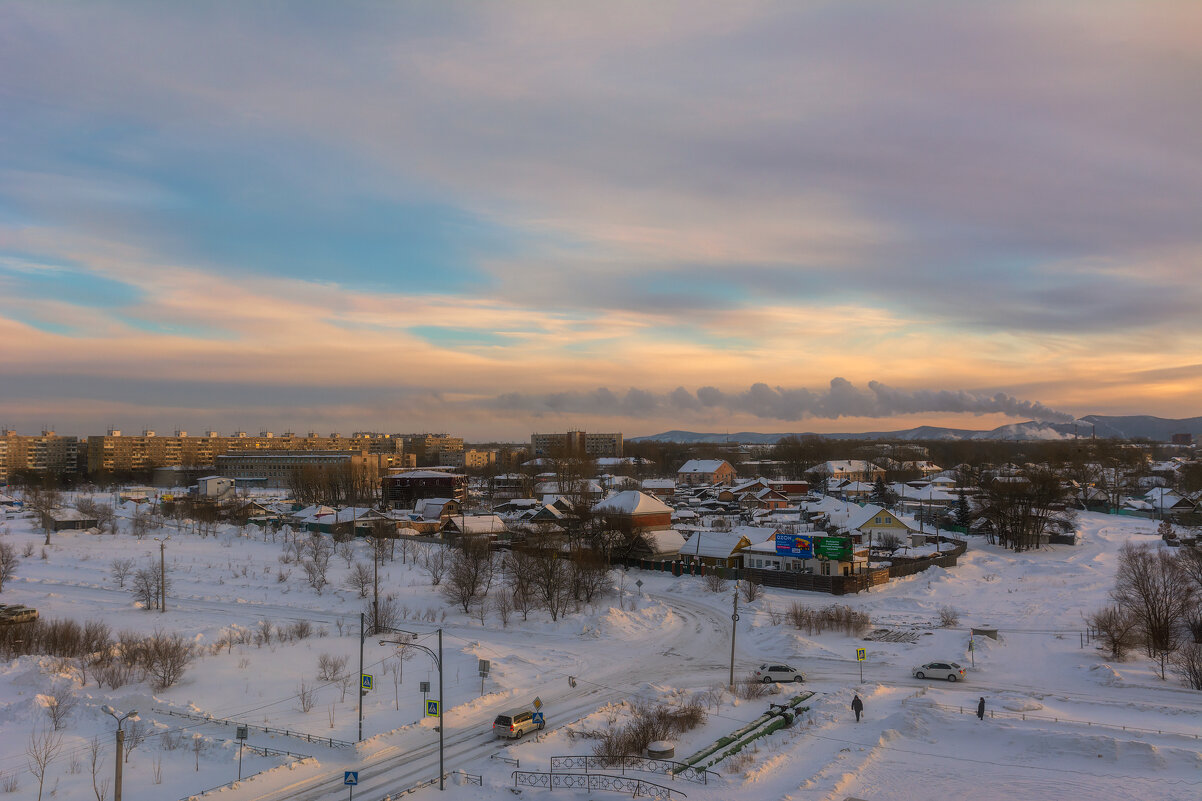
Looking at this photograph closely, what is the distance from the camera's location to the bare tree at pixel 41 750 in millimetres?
21406

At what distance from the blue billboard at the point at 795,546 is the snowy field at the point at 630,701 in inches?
211

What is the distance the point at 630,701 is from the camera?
28234 millimetres

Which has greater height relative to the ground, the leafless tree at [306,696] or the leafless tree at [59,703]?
the leafless tree at [59,703]

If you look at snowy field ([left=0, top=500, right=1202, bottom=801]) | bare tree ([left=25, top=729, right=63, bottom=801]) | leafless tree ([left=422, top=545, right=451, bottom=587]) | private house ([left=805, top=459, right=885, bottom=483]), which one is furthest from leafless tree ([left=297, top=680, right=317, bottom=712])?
private house ([left=805, top=459, right=885, bottom=483])

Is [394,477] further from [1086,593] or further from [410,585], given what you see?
[1086,593]

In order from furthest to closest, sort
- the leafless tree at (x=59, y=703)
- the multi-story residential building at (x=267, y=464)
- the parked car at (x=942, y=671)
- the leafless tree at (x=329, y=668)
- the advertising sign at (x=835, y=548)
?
the multi-story residential building at (x=267, y=464) → the advertising sign at (x=835, y=548) → the leafless tree at (x=329, y=668) → the parked car at (x=942, y=671) → the leafless tree at (x=59, y=703)

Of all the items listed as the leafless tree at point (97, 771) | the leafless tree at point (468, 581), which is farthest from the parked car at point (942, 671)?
the leafless tree at point (97, 771)

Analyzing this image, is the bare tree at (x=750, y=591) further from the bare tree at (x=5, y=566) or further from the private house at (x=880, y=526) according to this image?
the bare tree at (x=5, y=566)

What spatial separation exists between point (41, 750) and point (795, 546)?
145 ft

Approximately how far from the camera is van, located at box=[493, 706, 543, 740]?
24.2 metres

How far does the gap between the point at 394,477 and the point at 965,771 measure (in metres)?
98.9

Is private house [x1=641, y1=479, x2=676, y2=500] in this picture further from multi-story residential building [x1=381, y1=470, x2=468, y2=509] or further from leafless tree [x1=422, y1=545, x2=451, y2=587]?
leafless tree [x1=422, y1=545, x2=451, y2=587]

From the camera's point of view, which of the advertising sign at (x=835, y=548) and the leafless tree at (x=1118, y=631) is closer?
the leafless tree at (x=1118, y=631)

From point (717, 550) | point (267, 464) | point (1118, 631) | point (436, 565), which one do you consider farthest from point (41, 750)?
point (267, 464)
